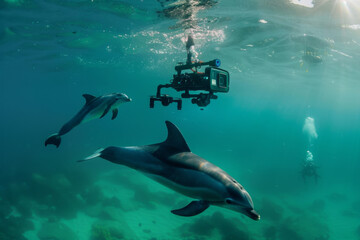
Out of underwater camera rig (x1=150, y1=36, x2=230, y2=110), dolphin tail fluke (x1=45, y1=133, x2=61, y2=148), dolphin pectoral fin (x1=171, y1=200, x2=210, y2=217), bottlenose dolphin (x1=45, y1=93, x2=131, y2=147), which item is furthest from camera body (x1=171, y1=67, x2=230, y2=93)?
dolphin pectoral fin (x1=171, y1=200, x2=210, y2=217)

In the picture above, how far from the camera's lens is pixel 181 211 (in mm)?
2562

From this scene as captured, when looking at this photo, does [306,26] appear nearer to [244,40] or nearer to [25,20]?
[244,40]

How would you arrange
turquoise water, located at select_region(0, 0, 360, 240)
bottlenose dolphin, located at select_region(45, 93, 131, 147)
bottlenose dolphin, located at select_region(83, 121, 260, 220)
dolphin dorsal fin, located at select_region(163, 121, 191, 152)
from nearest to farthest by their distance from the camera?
bottlenose dolphin, located at select_region(83, 121, 260, 220) → dolphin dorsal fin, located at select_region(163, 121, 191, 152) → bottlenose dolphin, located at select_region(45, 93, 131, 147) → turquoise water, located at select_region(0, 0, 360, 240)

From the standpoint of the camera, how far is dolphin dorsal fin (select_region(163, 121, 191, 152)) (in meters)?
→ 3.32

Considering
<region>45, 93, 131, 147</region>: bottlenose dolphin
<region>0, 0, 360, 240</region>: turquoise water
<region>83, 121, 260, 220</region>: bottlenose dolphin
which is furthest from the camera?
<region>0, 0, 360, 240</region>: turquoise water

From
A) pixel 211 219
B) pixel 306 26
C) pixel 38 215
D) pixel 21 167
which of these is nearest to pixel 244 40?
pixel 306 26

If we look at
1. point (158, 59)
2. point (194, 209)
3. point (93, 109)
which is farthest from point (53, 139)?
point (158, 59)

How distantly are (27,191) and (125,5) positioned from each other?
50.5ft

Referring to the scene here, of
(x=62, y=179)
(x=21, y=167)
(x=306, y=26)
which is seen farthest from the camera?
(x=21, y=167)

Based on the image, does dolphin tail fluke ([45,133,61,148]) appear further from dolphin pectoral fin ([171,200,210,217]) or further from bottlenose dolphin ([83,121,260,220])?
dolphin pectoral fin ([171,200,210,217])

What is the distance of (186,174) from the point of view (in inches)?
110

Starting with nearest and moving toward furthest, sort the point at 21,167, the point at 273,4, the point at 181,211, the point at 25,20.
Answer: the point at 181,211
the point at 273,4
the point at 25,20
the point at 21,167

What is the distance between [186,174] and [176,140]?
0.69m

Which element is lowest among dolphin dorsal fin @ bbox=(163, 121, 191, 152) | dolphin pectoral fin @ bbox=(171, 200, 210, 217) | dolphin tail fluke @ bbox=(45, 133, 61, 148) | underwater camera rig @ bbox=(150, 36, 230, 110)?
dolphin pectoral fin @ bbox=(171, 200, 210, 217)
